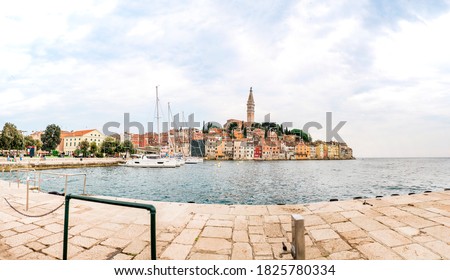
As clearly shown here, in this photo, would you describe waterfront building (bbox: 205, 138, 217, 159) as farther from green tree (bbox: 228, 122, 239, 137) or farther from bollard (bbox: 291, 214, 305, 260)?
bollard (bbox: 291, 214, 305, 260)

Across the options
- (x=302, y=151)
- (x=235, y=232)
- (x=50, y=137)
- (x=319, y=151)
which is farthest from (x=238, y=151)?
(x=235, y=232)

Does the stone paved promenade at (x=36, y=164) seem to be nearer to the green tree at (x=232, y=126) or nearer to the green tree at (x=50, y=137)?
the green tree at (x=50, y=137)

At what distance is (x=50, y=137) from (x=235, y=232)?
93895 mm

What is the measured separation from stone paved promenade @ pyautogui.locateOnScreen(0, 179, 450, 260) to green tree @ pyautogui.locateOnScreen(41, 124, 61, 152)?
8801 centimetres

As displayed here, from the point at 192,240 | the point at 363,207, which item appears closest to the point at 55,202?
the point at 192,240

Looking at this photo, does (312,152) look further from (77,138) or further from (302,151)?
(77,138)

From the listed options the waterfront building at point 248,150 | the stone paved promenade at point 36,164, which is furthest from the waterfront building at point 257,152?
the stone paved promenade at point 36,164

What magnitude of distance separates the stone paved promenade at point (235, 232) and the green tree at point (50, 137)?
3465 inches

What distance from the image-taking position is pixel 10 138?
165 ft

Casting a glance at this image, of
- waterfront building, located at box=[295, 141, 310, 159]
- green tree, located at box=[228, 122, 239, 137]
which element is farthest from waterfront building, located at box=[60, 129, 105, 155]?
waterfront building, located at box=[295, 141, 310, 159]

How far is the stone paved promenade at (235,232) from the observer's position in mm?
3805
